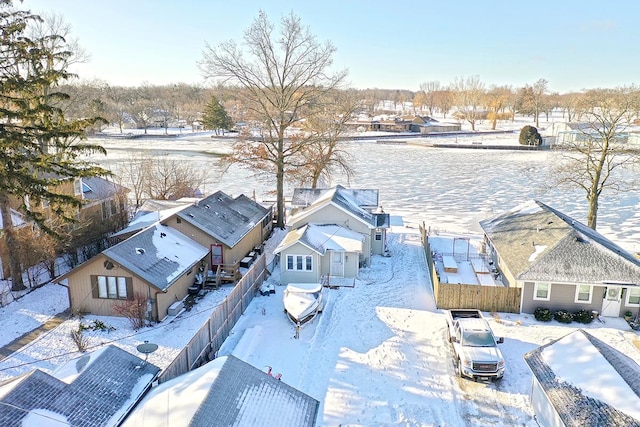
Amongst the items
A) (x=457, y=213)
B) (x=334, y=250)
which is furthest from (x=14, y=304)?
(x=457, y=213)

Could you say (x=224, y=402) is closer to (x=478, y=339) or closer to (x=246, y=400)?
(x=246, y=400)

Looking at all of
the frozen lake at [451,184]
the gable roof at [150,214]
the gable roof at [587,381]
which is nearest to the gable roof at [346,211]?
the gable roof at [150,214]

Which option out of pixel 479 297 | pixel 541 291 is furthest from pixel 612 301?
pixel 479 297

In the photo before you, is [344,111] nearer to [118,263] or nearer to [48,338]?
[118,263]

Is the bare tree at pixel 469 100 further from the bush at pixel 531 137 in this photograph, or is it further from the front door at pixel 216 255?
the front door at pixel 216 255

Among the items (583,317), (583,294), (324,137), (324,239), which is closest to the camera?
(583,317)

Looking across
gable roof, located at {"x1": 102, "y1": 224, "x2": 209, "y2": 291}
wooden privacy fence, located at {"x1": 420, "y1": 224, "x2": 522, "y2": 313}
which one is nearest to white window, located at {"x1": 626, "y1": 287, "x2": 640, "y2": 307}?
wooden privacy fence, located at {"x1": 420, "y1": 224, "x2": 522, "y2": 313}
